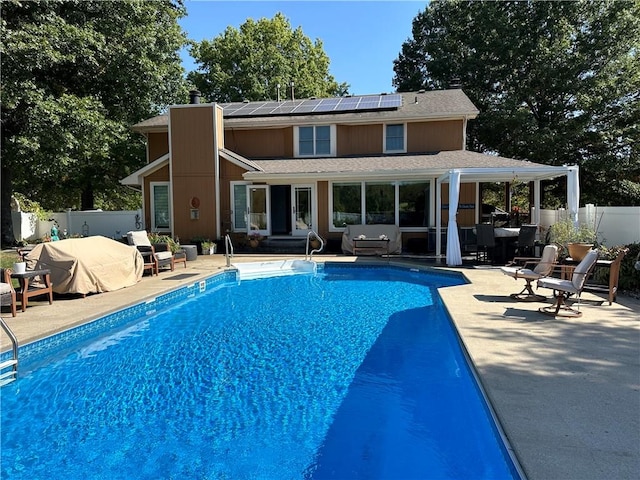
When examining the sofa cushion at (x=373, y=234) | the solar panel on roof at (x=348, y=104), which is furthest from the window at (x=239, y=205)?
the solar panel on roof at (x=348, y=104)

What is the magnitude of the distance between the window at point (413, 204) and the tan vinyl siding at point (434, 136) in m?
2.30

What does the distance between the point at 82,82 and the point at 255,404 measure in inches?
784

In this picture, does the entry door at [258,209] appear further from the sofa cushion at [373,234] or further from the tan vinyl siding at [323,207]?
the sofa cushion at [373,234]

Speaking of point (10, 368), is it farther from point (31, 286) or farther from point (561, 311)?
point (561, 311)

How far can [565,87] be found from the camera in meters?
21.9

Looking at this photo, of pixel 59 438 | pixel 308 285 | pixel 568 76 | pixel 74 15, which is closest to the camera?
pixel 59 438

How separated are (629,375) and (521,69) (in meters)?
24.1

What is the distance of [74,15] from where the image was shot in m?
17.5

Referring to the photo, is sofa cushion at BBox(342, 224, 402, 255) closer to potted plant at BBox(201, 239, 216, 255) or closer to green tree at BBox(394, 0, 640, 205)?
potted plant at BBox(201, 239, 216, 255)

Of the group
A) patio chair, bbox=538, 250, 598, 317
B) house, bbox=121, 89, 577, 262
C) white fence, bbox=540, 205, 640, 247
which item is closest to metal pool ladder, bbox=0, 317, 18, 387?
patio chair, bbox=538, 250, 598, 317

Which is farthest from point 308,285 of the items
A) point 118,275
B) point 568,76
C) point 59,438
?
point 568,76

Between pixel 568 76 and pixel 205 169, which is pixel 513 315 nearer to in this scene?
pixel 205 169

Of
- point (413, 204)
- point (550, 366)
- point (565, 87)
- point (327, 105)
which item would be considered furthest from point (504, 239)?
point (565, 87)

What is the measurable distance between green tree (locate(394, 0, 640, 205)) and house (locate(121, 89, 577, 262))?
7.31 m
